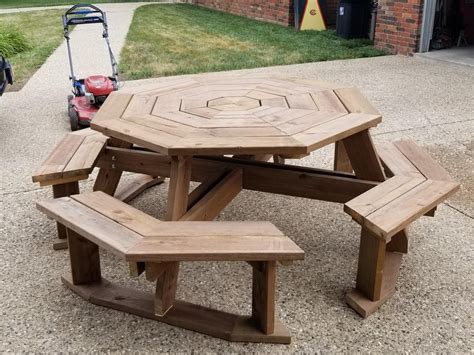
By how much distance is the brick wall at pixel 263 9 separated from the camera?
12312 millimetres

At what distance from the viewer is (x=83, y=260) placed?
277 cm

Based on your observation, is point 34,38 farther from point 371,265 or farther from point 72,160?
point 371,265

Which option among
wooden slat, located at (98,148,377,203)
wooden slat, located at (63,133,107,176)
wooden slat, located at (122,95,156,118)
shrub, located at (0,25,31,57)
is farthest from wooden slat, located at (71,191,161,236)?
shrub, located at (0,25,31,57)

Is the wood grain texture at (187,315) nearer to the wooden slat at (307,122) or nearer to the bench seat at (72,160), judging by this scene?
the bench seat at (72,160)

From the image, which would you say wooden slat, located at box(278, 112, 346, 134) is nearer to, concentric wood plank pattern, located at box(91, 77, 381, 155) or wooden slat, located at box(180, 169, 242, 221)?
concentric wood plank pattern, located at box(91, 77, 381, 155)

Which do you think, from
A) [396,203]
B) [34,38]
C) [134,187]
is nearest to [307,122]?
[396,203]

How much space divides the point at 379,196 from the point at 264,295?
2.50ft

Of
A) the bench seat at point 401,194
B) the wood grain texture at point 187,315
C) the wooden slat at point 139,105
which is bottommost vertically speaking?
the wood grain texture at point 187,315

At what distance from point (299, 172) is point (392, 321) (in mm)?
1009

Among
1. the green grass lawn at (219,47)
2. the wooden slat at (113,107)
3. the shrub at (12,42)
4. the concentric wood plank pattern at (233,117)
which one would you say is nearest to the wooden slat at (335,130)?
the concentric wood plank pattern at (233,117)

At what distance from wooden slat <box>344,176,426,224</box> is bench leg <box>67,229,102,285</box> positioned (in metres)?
1.28

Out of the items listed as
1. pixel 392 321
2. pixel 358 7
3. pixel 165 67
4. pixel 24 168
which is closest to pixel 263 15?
pixel 358 7

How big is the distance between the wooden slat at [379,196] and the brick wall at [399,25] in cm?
664

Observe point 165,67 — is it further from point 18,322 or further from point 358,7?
point 18,322
